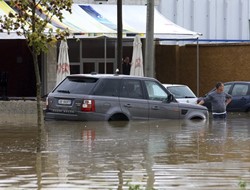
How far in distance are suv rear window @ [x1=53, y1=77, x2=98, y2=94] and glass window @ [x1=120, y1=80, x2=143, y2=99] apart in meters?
0.87

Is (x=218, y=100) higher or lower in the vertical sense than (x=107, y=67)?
higher

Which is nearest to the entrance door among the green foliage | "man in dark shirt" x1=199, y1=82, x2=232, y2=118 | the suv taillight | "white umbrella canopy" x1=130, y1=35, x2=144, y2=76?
"white umbrella canopy" x1=130, y1=35, x2=144, y2=76

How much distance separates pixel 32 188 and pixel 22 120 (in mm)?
14365

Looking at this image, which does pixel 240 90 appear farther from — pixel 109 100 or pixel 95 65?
pixel 95 65

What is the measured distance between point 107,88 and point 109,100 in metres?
0.34

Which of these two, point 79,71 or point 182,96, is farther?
point 79,71

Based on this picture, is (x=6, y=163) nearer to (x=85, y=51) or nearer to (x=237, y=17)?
(x=85, y=51)

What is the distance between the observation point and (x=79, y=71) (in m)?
39.7

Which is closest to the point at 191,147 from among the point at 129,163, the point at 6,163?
the point at 129,163

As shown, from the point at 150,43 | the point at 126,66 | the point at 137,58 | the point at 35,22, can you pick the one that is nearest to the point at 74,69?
the point at 126,66

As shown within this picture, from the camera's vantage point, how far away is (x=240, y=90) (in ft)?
102

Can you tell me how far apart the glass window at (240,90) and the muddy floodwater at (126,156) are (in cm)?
828

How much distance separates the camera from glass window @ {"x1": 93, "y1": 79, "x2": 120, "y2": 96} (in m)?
21.6

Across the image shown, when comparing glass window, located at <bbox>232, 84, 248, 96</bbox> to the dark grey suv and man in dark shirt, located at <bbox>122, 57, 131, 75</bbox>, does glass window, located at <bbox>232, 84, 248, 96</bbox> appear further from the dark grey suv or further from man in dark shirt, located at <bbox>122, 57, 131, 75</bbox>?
the dark grey suv
